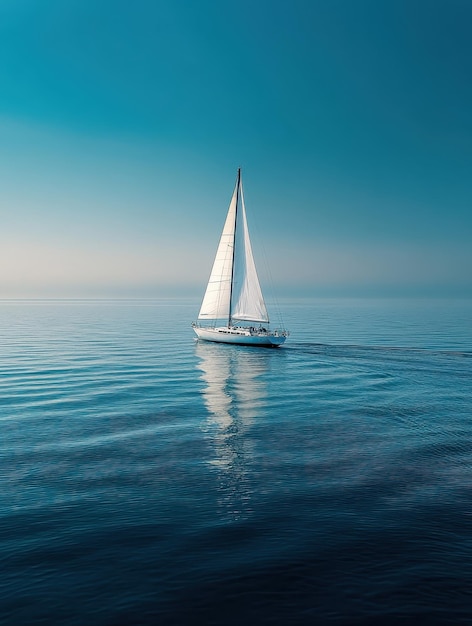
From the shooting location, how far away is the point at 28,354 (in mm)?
68875

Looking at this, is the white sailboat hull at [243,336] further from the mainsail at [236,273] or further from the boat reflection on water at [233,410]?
the mainsail at [236,273]

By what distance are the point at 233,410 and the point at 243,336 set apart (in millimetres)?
42408

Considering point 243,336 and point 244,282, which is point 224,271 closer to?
point 244,282

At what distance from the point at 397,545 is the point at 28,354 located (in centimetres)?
6488

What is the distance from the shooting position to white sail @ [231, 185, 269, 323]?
277 feet

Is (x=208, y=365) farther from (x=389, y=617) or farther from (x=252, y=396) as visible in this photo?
(x=389, y=617)

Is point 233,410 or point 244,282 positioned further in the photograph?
point 244,282

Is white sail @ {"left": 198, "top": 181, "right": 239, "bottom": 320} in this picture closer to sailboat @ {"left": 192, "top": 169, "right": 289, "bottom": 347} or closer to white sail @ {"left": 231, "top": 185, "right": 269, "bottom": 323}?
sailboat @ {"left": 192, "top": 169, "right": 289, "bottom": 347}

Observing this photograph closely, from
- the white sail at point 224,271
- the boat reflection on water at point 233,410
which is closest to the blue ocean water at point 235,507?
the boat reflection on water at point 233,410

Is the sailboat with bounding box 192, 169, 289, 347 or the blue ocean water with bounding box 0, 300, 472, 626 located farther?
the sailboat with bounding box 192, 169, 289, 347

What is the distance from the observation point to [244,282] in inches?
3339

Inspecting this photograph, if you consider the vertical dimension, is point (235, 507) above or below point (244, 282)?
below

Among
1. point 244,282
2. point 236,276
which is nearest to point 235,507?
point 244,282

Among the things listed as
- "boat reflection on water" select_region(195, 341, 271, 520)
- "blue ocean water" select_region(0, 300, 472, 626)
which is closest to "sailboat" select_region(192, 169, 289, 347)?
"boat reflection on water" select_region(195, 341, 271, 520)
